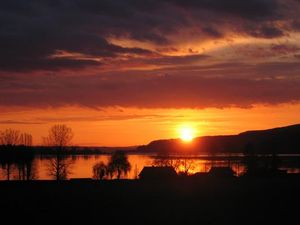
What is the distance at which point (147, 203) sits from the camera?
28031mm

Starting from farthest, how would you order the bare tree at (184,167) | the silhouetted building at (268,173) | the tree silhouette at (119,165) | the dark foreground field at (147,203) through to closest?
the tree silhouette at (119,165)
the bare tree at (184,167)
the silhouetted building at (268,173)
the dark foreground field at (147,203)

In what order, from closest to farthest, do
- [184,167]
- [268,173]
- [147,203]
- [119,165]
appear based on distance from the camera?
[147,203]
[268,173]
[119,165]
[184,167]

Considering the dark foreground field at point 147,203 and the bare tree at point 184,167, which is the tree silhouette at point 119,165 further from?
the dark foreground field at point 147,203

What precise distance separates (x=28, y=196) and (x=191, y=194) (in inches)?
400

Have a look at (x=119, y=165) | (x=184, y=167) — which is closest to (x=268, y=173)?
(x=184, y=167)

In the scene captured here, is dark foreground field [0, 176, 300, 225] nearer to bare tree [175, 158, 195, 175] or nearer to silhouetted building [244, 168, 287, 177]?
silhouetted building [244, 168, 287, 177]

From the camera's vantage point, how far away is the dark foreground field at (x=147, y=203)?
2467 cm

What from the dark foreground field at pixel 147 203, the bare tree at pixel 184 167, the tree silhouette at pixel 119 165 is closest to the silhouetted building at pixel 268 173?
the bare tree at pixel 184 167

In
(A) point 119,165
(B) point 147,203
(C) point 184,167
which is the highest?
(A) point 119,165

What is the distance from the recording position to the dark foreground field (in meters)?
24.7

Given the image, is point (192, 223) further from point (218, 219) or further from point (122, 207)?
point (122, 207)

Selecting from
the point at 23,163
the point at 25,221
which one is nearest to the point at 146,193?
the point at 25,221

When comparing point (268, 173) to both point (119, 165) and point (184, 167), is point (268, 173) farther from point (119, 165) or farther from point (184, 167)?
point (119, 165)

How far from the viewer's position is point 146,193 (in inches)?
1219
